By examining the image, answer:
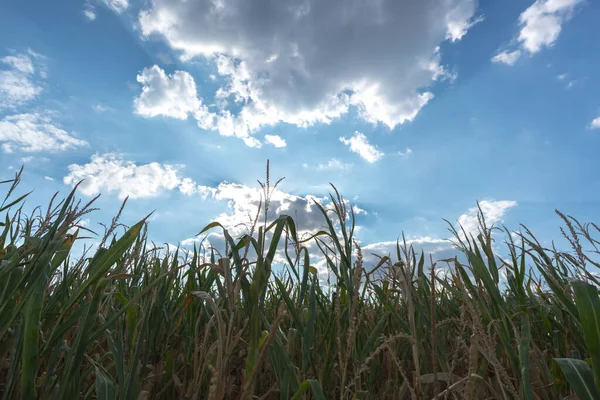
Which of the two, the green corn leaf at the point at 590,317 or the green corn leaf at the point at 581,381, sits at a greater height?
the green corn leaf at the point at 590,317

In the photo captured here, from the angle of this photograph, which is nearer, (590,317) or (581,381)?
(581,381)

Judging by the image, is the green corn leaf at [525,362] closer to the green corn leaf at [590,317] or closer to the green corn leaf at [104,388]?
the green corn leaf at [590,317]

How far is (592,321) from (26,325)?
1.64 metres

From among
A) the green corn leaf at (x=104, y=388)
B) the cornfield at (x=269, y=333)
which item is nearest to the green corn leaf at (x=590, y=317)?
the cornfield at (x=269, y=333)

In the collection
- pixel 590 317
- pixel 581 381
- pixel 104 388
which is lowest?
pixel 104 388

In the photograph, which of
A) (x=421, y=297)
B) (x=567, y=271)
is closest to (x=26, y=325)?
(x=421, y=297)

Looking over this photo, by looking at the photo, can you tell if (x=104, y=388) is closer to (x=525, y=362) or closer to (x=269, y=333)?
(x=269, y=333)

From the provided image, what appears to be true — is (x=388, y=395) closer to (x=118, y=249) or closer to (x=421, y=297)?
(x=421, y=297)

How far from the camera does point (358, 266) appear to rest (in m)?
1.29

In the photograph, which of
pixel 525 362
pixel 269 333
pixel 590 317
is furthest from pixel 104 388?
pixel 590 317

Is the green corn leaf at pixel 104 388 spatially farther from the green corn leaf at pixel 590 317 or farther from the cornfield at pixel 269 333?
the green corn leaf at pixel 590 317

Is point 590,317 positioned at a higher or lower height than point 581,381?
higher

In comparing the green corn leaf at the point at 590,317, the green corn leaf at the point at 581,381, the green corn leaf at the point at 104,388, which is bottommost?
the green corn leaf at the point at 104,388

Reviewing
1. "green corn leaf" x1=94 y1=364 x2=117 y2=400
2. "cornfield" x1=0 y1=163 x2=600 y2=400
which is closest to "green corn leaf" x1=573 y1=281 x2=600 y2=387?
"cornfield" x1=0 y1=163 x2=600 y2=400
